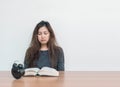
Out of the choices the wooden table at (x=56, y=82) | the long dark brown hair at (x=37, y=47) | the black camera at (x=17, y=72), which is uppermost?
the long dark brown hair at (x=37, y=47)

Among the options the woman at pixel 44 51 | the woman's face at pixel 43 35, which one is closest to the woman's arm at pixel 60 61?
the woman at pixel 44 51

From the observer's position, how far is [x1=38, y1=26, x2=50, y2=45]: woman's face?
2.89 m

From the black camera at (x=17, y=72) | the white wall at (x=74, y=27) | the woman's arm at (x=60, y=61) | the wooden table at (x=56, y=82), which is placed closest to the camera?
the wooden table at (x=56, y=82)

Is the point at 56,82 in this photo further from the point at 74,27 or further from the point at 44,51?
the point at 74,27

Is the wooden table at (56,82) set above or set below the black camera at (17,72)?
below

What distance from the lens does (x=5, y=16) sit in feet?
9.82

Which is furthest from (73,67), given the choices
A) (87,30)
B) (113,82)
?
(113,82)

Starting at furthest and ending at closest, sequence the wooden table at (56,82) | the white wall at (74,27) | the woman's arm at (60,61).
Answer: the white wall at (74,27), the woman's arm at (60,61), the wooden table at (56,82)

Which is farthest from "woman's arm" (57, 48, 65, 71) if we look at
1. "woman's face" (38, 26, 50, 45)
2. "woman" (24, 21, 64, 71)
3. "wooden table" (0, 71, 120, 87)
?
"wooden table" (0, 71, 120, 87)

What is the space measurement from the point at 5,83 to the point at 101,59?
148 centimetres

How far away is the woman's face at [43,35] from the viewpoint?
2894 mm

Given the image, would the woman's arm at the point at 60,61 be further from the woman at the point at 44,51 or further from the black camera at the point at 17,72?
the black camera at the point at 17,72

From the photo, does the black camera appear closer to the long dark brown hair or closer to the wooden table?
the wooden table

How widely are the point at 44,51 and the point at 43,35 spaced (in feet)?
0.60
